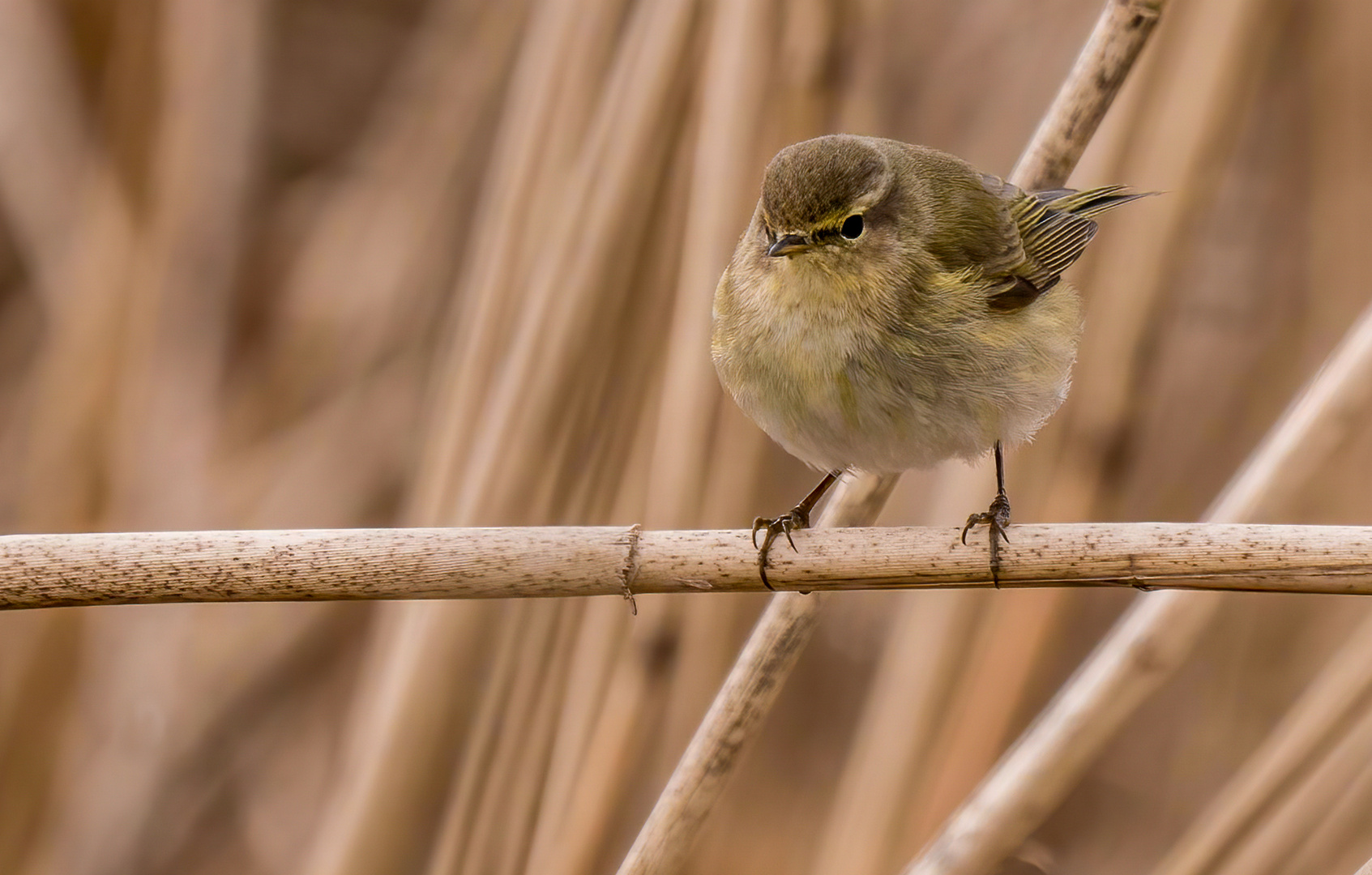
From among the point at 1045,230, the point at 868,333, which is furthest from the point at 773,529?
the point at 1045,230

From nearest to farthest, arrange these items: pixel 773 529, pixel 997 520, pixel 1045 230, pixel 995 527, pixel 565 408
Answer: pixel 995 527 < pixel 997 520 < pixel 773 529 < pixel 565 408 < pixel 1045 230

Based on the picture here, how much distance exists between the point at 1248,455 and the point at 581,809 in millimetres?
1642

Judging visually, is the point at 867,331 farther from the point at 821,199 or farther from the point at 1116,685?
the point at 1116,685

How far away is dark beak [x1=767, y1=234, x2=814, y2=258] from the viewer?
174 centimetres

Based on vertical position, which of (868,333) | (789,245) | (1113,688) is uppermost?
(789,245)

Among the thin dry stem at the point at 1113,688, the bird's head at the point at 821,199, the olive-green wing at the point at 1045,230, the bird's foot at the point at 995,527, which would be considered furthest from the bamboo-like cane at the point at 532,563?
the olive-green wing at the point at 1045,230

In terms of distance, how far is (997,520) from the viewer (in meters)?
1.68

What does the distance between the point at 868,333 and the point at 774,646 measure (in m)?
0.48

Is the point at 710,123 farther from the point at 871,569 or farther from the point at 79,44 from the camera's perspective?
the point at 79,44

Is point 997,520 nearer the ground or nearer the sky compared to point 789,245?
nearer the ground

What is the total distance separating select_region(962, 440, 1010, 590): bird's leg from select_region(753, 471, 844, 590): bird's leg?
0.25 metres

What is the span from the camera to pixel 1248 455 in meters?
2.61

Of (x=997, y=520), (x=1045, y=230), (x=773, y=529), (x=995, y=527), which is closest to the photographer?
(x=995, y=527)

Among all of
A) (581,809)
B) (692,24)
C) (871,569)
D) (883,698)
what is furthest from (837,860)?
(692,24)
